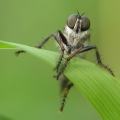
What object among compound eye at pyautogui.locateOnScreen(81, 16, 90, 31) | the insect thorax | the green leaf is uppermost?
the green leaf

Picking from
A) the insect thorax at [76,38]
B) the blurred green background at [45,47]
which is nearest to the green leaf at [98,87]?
the insect thorax at [76,38]

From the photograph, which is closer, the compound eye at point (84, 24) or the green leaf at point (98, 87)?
the green leaf at point (98, 87)

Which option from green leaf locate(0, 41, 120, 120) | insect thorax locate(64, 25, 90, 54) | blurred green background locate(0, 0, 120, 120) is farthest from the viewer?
blurred green background locate(0, 0, 120, 120)

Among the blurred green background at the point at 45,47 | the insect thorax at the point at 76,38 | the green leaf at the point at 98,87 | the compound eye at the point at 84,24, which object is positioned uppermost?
the green leaf at the point at 98,87

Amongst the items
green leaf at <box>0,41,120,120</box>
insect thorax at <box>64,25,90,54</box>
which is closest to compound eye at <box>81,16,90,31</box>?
insect thorax at <box>64,25,90,54</box>

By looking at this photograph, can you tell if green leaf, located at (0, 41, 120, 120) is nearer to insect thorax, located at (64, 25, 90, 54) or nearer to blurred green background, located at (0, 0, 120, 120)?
insect thorax, located at (64, 25, 90, 54)

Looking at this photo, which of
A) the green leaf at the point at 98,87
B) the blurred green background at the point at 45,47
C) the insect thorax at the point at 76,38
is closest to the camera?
the green leaf at the point at 98,87

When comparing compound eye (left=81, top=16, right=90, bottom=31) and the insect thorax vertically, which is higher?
compound eye (left=81, top=16, right=90, bottom=31)

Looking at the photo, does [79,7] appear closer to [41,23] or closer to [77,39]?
[41,23]

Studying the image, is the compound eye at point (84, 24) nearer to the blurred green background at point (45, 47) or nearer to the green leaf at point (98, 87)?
the blurred green background at point (45, 47)
